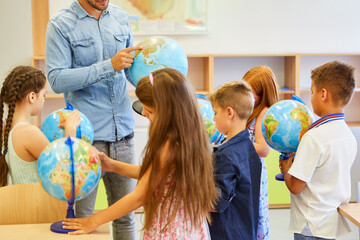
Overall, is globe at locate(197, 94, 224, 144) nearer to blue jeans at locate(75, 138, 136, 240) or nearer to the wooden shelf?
blue jeans at locate(75, 138, 136, 240)

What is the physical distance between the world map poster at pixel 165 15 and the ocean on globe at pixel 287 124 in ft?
8.31

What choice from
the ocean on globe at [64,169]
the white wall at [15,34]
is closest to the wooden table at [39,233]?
the ocean on globe at [64,169]

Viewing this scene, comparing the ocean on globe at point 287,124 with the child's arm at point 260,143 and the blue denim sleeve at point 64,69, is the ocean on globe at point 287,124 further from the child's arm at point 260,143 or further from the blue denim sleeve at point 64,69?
the blue denim sleeve at point 64,69

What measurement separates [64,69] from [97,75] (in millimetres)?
168

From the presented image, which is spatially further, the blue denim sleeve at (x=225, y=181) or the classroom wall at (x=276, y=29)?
the classroom wall at (x=276, y=29)

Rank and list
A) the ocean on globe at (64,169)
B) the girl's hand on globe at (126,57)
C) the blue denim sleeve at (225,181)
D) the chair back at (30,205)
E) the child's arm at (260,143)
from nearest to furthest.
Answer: the ocean on globe at (64,169), the blue denim sleeve at (225,181), the chair back at (30,205), the girl's hand on globe at (126,57), the child's arm at (260,143)

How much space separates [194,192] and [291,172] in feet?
1.84

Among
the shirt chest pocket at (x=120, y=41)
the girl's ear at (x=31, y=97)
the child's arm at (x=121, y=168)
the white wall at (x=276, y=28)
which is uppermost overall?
the white wall at (x=276, y=28)

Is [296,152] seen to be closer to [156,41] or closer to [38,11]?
[156,41]

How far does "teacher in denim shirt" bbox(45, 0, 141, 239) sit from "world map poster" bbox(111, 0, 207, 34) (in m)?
2.04

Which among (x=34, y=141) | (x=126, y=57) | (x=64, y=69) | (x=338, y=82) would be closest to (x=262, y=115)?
(x=338, y=82)

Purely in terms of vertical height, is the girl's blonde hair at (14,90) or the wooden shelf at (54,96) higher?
the girl's blonde hair at (14,90)

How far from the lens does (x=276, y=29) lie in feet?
14.9

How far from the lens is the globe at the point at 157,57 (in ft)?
6.44
